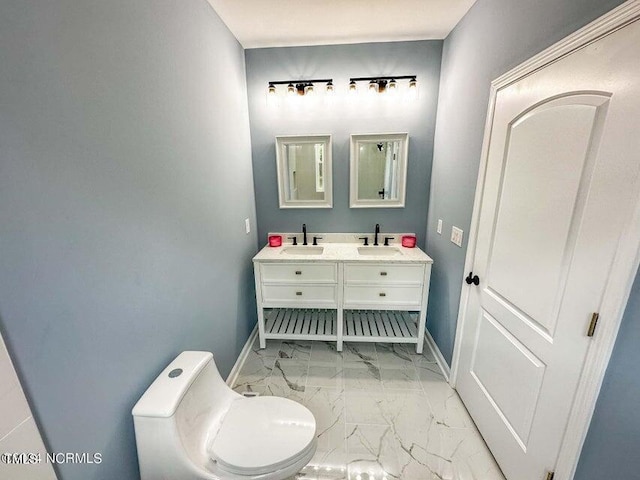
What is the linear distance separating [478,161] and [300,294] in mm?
1552

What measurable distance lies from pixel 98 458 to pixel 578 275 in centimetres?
174

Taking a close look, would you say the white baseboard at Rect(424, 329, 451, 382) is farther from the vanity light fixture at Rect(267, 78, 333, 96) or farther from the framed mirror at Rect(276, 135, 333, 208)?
the vanity light fixture at Rect(267, 78, 333, 96)

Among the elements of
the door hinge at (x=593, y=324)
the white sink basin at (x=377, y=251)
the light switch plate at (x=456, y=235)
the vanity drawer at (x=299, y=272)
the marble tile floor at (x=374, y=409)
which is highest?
the light switch plate at (x=456, y=235)

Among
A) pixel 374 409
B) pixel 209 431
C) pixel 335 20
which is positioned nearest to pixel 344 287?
pixel 374 409

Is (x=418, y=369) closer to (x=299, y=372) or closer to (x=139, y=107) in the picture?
(x=299, y=372)

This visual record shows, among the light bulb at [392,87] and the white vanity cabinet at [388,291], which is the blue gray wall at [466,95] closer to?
the white vanity cabinet at [388,291]

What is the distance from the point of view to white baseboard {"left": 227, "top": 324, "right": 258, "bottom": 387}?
6.09 feet

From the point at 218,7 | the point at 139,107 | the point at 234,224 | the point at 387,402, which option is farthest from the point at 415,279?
the point at 218,7

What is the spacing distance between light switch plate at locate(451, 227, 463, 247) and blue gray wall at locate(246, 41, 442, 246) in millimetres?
551

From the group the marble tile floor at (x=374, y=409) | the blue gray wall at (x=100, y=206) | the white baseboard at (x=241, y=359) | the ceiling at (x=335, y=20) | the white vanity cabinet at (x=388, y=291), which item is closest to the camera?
the blue gray wall at (x=100, y=206)

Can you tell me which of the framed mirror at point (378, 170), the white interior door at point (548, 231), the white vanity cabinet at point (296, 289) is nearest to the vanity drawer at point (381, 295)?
the white vanity cabinet at point (296, 289)

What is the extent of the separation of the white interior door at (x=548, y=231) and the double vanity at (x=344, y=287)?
56cm

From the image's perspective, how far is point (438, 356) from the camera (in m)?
2.05

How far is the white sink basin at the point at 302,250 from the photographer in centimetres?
232
